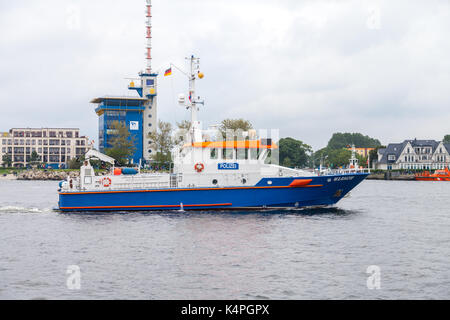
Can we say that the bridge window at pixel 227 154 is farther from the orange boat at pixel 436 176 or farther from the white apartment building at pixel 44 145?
the white apartment building at pixel 44 145

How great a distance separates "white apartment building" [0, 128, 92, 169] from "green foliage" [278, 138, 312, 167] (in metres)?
73.0

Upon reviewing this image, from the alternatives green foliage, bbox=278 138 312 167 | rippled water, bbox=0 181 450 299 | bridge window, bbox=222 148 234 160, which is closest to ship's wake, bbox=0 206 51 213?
rippled water, bbox=0 181 450 299

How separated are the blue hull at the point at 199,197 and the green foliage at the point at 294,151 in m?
72.4

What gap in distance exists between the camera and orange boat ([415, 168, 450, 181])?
11506cm

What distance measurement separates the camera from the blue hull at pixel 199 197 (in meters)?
33.2

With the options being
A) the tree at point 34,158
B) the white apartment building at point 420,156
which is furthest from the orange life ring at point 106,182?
the tree at point 34,158

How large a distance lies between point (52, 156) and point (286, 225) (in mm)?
149898

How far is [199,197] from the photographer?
109 feet

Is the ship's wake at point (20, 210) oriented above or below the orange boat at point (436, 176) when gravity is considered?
below

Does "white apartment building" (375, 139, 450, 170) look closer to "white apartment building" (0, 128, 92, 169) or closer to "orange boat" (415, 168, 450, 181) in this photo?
"orange boat" (415, 168, 450, 181)

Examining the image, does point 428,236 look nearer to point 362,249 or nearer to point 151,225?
point 362,249

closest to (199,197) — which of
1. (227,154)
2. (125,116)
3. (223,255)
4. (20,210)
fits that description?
(227,154)

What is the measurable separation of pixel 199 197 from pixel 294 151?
84979 millimetres
